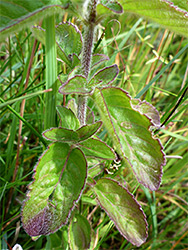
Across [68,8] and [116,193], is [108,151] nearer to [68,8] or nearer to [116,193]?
[116,193]

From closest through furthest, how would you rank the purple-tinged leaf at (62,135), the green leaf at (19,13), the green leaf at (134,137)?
the green leaf at (19,13)
the green leaf at (134,137)
the purple-tinged leaf at (62,135)

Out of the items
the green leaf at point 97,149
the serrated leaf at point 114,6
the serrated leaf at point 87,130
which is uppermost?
the serrated leaf at point 114,6

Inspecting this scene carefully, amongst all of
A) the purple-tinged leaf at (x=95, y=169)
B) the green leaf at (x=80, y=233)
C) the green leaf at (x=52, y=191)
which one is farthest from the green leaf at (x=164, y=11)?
the green leaf at (x=80, y=233)

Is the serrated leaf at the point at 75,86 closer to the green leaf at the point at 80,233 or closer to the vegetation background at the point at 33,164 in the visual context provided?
the vegetation background at the point at 33,164

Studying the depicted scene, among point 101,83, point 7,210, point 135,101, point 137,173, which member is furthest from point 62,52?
point 7,210

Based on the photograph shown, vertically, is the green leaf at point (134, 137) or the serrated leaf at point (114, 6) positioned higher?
the serrated leaf at point (114, 6)
